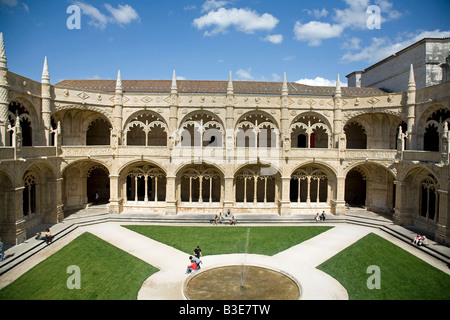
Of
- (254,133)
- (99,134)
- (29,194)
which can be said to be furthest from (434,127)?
(29,194)

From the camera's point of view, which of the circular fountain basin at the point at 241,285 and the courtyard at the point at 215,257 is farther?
the courtyard at the point at 215,257

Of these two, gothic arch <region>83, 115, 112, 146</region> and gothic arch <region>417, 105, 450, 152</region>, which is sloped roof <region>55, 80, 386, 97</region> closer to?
gothic arch <region>83, 115, 112, 146</region>

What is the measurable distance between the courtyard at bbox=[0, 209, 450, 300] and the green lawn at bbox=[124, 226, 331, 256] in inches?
2.7

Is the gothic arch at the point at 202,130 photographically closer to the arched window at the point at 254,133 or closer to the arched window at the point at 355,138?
the arched window at the point at 254,133

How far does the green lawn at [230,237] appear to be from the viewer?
2181cm

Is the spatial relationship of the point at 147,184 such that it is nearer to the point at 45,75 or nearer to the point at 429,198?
the point at 45,75

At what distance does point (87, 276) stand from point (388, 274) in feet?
52.9

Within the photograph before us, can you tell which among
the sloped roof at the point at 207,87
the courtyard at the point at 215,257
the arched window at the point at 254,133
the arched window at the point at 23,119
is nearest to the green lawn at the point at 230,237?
the courtyard at the point at 215,257

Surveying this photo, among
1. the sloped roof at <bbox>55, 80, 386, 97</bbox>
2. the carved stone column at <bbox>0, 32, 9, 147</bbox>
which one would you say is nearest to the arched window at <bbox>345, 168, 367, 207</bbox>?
the sloped roof at <bbox>55, 80, 386, 97</bbox>

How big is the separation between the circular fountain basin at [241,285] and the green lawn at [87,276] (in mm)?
2867

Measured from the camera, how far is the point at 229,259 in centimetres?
1952

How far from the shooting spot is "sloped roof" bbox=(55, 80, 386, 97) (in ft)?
116

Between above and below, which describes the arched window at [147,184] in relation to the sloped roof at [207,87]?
below
